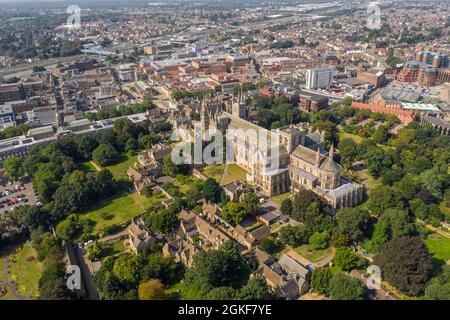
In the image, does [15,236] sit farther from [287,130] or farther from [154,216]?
[287,130]

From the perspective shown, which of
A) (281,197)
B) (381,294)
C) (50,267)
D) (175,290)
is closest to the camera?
(381,294)

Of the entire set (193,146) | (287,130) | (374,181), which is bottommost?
(374,181)

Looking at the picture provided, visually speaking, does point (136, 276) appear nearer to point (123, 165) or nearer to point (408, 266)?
point (408, 266)

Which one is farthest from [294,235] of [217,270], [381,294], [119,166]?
[119,166]

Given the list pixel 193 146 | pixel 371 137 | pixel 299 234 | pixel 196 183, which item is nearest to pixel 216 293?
pixel 299 234

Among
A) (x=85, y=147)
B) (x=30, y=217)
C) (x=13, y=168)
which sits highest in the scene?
(x=85, y=147)

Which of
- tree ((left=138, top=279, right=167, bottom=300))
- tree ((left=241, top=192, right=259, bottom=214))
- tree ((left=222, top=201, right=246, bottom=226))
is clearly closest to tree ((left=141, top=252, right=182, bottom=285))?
tree ((left=138, top=279, right=167, bottom=300))
